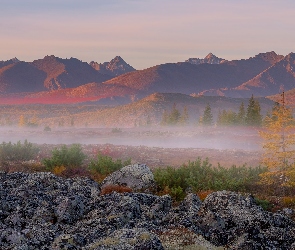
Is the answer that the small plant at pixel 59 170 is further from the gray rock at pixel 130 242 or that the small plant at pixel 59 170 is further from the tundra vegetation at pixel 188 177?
the gray rock at pixel 130 242

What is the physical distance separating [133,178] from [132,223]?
282 inches

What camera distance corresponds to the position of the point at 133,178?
1559cm

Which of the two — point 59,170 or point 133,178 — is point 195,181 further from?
point 59,170

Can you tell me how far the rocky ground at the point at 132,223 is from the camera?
22.7 feet

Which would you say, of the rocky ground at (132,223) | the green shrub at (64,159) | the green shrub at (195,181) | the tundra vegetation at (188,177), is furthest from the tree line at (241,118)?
the rocky ground at (132,223)

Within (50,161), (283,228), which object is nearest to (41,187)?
(283,228)

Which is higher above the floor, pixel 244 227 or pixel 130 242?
pixel 130 242

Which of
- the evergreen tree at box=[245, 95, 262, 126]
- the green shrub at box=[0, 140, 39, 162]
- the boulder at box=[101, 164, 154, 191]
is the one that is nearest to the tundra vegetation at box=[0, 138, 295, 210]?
the boulder at box=[101, 164, 154, 191]

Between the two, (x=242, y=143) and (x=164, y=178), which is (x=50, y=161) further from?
(x=242, y=143)

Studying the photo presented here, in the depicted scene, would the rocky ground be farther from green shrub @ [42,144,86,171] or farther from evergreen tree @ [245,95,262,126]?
evergreen tree @ [245,95,262,126]

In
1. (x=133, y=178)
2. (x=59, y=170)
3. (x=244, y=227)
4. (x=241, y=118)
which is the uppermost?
(x=244, y=227)

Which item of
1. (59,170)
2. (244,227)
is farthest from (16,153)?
(244,227)

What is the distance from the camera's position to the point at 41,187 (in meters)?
12.2

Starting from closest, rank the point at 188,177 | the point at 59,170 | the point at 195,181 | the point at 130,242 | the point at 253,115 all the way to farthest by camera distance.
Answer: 1. the point at 130,242
2. the point at 195,181
3. the point at 188,177
4. the point at 59,170
5. the point at 253,115
